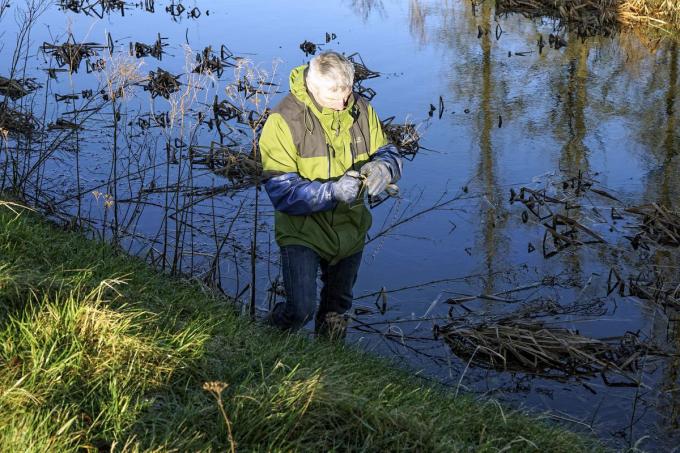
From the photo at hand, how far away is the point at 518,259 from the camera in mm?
6832

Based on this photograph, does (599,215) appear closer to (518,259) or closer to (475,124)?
(518,259)

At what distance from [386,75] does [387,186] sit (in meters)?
6.65

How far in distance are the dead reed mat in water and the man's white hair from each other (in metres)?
1.91

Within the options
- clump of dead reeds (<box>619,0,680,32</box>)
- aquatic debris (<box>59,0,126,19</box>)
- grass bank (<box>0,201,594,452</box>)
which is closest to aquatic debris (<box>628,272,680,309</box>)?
grass bank (<box>0,201,594,452</box>)

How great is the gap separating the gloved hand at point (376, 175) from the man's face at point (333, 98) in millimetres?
336

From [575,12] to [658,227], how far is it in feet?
23.9

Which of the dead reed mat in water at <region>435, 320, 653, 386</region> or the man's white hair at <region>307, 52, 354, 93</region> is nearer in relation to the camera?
the man's white hair at <region>307, 52, 354, 93</region>

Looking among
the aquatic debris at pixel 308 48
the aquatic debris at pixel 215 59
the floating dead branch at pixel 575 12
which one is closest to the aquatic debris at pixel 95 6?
the aquatic debris at pixel 215 59

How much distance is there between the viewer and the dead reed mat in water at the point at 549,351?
5.46 meters

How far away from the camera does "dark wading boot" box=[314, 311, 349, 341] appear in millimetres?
5039

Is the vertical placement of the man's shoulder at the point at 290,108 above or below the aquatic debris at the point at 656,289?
above

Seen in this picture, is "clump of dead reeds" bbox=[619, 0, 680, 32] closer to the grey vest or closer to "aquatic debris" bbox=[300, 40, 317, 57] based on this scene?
"aquatic debris" bbox=[300, 40, 317, 57]

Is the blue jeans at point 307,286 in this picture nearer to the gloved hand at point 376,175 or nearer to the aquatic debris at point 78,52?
the gloved hand at point 376,175

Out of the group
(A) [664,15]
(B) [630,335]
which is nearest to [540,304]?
(B) [630,335]
